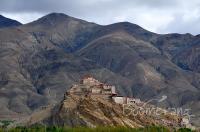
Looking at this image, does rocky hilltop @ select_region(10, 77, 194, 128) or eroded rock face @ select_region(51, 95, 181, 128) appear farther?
rocky hilltop @ select_region(10, 77, 194, 128)

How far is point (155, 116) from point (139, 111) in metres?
5.94

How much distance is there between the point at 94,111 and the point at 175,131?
28.9m

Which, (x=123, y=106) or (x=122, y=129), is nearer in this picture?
(x=122, y=129)

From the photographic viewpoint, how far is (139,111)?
196250 mm

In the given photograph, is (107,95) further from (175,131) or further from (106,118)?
(175,131)

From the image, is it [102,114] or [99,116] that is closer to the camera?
[99,116]

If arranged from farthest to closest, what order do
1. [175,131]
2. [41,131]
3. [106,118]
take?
[106,118] < [175,131] < [41,131]

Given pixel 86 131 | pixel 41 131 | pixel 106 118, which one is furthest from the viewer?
pixel 106 118

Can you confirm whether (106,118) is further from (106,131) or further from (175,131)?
(106,131)

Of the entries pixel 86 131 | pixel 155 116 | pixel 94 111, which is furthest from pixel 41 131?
pixel 155 116

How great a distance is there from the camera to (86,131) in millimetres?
149625

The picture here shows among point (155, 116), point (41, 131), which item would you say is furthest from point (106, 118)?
point (41, 131)

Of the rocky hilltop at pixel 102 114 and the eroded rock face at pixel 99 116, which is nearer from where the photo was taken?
the eroded rock face at pixel 99 116

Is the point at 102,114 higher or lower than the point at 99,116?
higher
